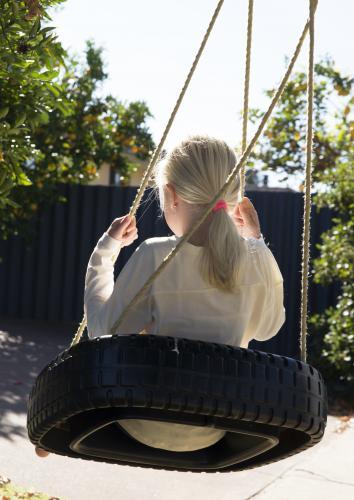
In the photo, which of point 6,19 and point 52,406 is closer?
point 52,406

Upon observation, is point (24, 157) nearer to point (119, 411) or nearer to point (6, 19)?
point (6, 19)

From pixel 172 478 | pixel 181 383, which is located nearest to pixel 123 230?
pixel 181 383

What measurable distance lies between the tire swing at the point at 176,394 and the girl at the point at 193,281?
0.10 m

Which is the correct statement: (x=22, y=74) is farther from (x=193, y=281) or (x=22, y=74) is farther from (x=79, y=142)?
(x=79, y=142)

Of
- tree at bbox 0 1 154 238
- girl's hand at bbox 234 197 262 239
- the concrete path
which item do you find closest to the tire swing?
girl's hand at bbox 234 197 262 239

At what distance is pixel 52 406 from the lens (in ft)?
7.67

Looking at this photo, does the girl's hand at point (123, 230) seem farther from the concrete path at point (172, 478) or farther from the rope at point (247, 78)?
the concrete path at point (172, 478)

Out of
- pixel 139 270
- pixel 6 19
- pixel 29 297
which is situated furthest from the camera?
pixel 29 297

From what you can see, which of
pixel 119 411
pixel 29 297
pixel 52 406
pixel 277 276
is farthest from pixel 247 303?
pixel 29 297

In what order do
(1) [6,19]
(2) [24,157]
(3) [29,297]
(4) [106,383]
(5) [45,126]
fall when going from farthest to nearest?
(3) [29,297], (5) [45,126], (2) [24,157], (1) [6,19], (4) [106,383]

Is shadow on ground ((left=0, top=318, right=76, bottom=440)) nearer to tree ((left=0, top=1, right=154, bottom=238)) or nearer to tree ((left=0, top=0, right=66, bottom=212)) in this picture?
tree ((left=0, top=1, right=154, bottom=238))

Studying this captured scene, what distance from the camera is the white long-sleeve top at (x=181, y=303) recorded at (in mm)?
2377

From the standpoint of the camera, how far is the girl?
7.79ft

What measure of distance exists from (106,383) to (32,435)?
0.42 meters
